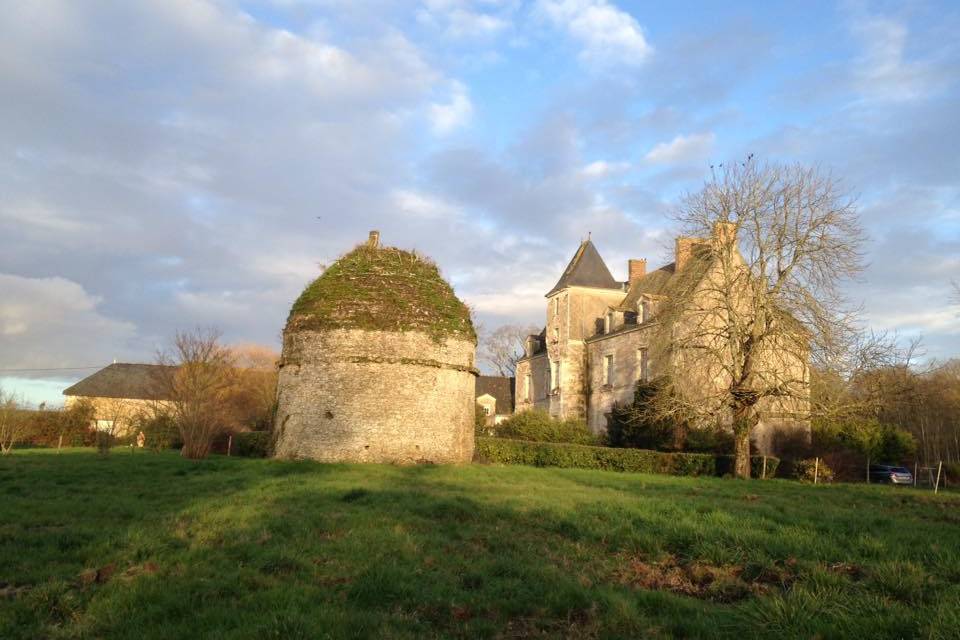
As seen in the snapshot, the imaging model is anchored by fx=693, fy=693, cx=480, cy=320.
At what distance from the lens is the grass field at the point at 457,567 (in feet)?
16.0

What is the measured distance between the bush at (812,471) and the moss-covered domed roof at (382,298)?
12.4 meters

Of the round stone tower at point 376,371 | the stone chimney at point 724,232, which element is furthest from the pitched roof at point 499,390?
the round stone tower at point 376,371

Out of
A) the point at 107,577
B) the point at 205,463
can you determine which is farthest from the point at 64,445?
the point at 107,577

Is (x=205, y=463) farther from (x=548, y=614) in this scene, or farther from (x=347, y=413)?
(x=548, y=614)

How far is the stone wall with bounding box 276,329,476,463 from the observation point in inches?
763

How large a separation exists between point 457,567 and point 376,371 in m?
13.1

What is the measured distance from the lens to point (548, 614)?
212 inches

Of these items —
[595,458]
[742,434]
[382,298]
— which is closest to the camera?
[382,298]

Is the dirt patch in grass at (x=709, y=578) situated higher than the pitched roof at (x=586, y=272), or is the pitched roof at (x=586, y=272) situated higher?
the pitched roof at (x=586, y=272)

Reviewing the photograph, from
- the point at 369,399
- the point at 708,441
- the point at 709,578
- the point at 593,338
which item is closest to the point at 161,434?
the point at 369,399

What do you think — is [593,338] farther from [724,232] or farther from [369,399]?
[369,399]

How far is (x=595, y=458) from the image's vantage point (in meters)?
25.4

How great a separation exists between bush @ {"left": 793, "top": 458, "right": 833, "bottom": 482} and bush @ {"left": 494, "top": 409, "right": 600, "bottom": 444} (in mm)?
10668

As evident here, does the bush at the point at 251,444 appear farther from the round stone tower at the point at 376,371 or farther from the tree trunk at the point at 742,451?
the tree trunk at the point at 742,451
